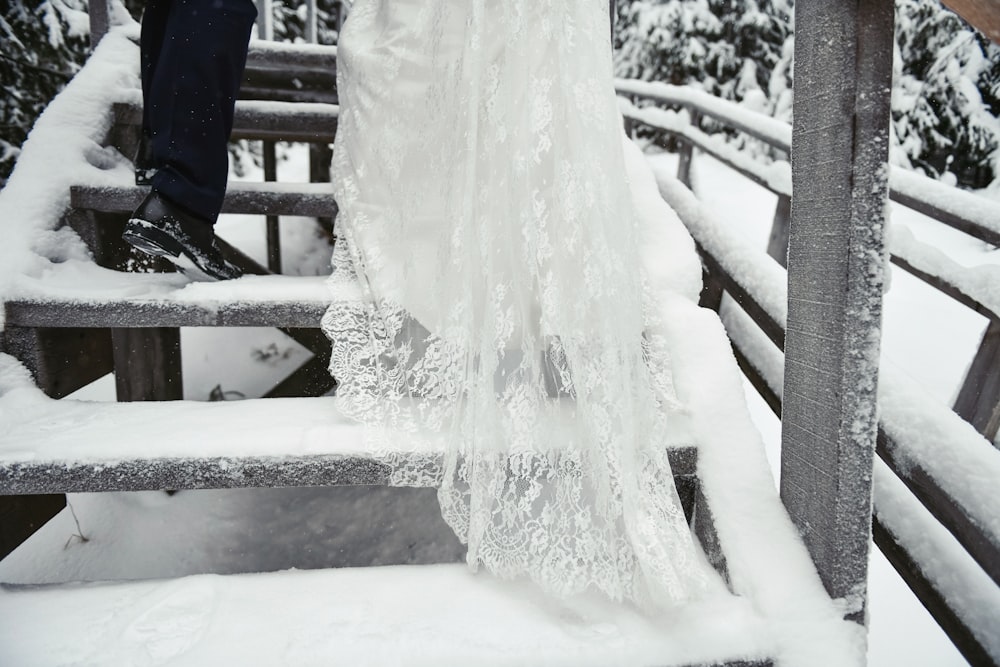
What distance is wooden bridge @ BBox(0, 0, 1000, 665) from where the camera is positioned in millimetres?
663

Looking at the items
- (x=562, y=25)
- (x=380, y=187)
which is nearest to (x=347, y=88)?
(x=380, y=187)

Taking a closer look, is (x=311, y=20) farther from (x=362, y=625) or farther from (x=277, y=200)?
(x=362, y=625)

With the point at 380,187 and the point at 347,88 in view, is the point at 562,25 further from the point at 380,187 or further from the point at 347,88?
the point at 347,88

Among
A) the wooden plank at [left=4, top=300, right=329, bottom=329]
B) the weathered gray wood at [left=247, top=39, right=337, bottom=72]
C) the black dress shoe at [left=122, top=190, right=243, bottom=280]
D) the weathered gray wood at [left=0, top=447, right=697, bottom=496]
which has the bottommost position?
the weathered gray wood at [left=0, top=447, right=697, bottom=496]

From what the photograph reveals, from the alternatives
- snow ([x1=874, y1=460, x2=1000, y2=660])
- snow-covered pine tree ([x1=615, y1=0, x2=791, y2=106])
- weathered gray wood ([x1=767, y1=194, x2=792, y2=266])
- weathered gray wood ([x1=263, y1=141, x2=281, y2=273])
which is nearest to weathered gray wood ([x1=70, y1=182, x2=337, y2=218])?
snow ([x1=874, y1=460, x2=1000, y2=660])

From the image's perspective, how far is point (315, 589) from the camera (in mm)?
739

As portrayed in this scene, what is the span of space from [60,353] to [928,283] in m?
1.64

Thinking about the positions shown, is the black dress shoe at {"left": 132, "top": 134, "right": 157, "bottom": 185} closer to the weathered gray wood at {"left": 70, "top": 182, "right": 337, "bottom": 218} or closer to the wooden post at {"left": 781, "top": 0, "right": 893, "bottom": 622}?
the weathered gray wood at {"left": 70, "top": 182, "right": 337, "bottom": 218}

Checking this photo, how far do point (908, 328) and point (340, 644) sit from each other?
4.52 m

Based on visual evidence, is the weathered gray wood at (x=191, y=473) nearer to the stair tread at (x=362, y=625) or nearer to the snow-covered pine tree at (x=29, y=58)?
the stair tread at (x=362, y=625)

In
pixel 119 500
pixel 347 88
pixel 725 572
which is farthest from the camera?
pixel 119 500

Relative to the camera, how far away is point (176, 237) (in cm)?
103

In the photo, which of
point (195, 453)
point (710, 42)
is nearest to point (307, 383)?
point (195, 453)

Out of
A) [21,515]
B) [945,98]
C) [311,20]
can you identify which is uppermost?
[311,20]
